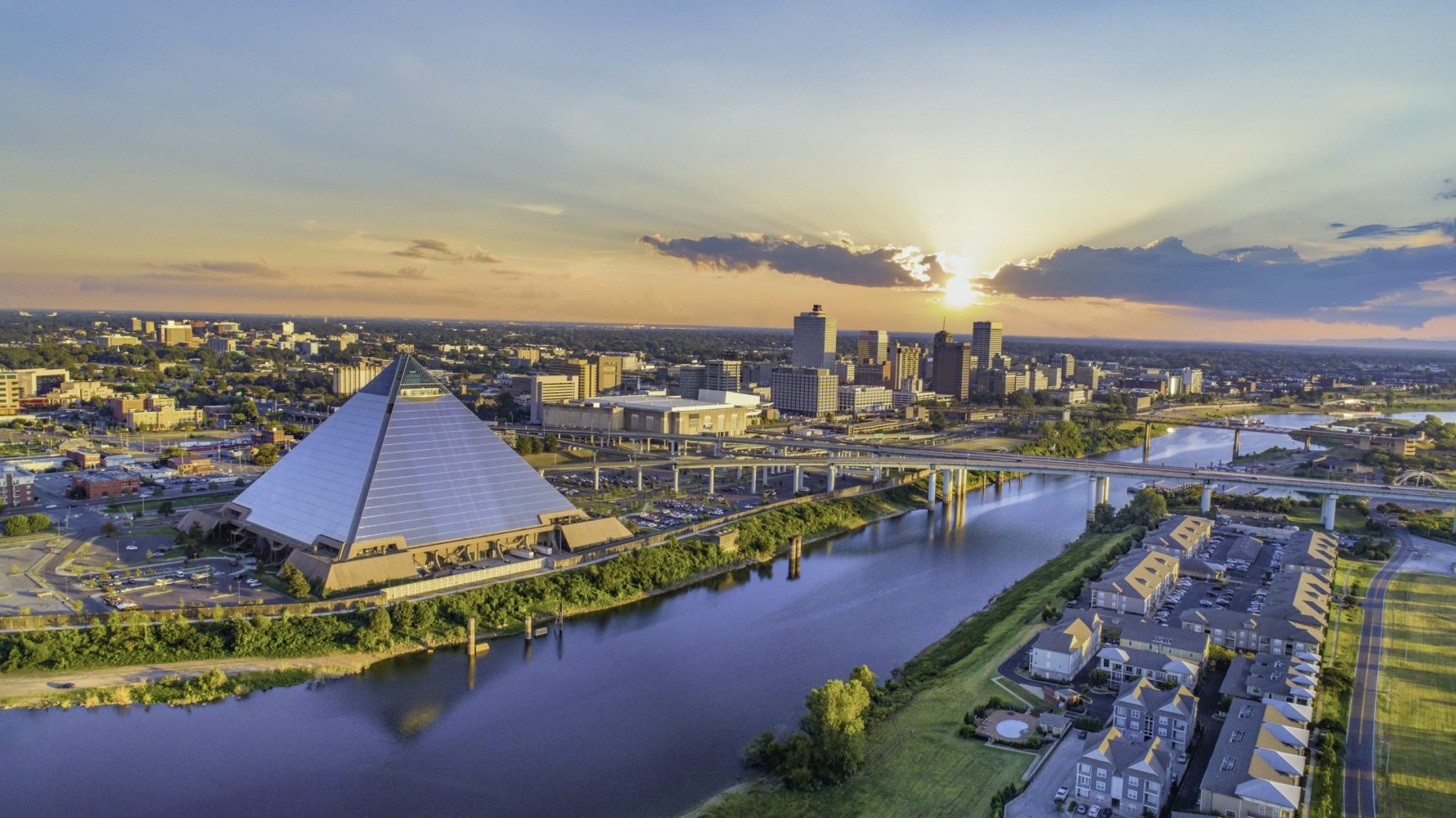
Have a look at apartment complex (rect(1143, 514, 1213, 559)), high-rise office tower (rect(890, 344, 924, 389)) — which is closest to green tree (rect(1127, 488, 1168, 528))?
apartment complex (rect(1143, 514, 1213, 559))

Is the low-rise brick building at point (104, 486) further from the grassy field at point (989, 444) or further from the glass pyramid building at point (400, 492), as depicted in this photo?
the grassy field at point (989, 444)

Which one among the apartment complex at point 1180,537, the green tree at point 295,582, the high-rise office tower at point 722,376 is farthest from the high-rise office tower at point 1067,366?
the green tree at point 295,582

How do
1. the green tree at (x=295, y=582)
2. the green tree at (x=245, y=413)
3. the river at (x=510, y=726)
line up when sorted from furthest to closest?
the green tree at (x=245, y=413) < the green tree at (x=295, y=582) < the river at (x=510, y=726)

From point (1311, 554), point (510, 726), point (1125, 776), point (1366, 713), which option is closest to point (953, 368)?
point (1311, 554)

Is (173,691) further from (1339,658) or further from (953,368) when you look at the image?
(953,368)

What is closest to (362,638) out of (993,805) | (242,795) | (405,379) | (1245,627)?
(242,795)
